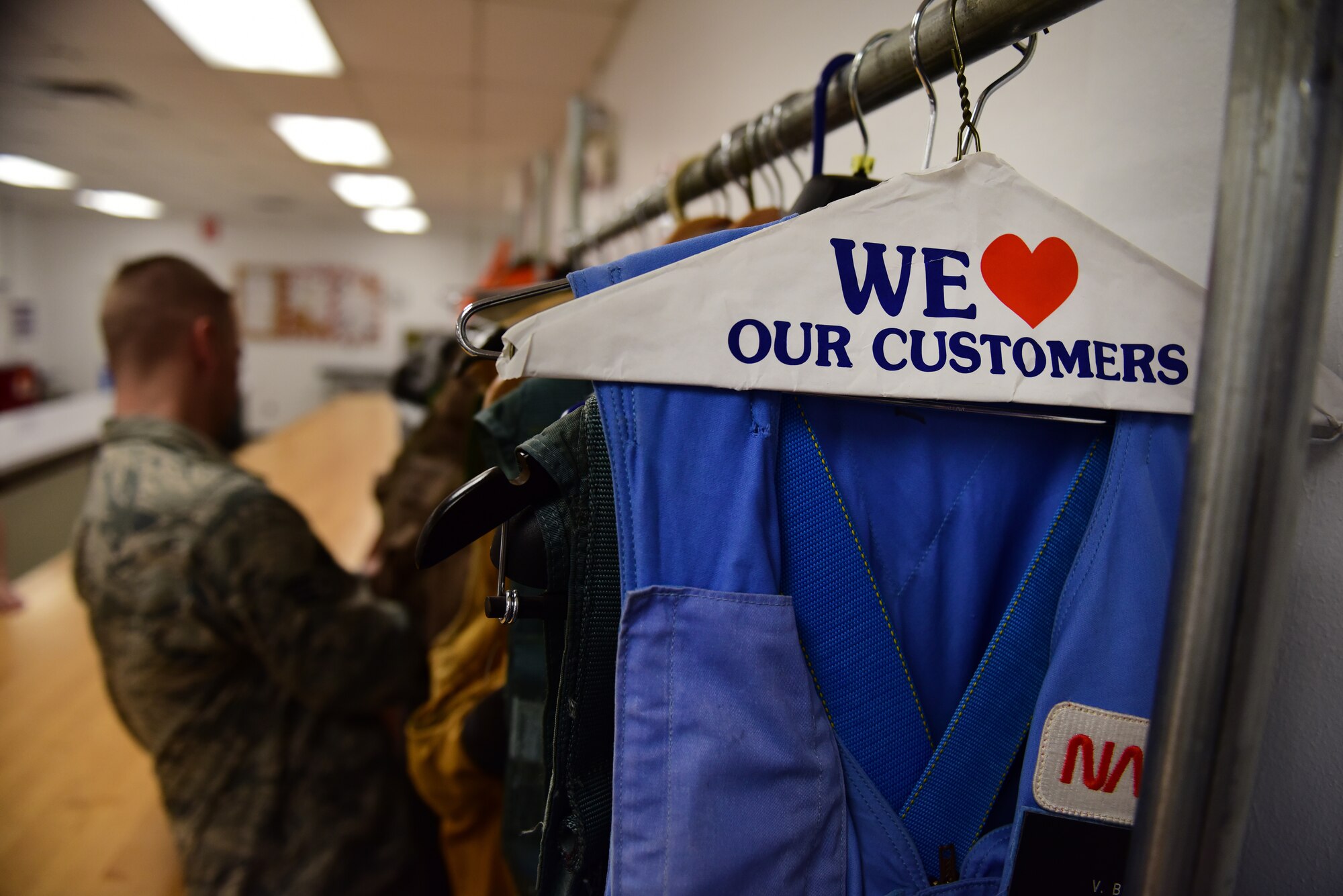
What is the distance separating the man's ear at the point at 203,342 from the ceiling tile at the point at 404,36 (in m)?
1.39

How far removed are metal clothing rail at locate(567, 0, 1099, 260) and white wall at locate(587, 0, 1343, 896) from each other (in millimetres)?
179

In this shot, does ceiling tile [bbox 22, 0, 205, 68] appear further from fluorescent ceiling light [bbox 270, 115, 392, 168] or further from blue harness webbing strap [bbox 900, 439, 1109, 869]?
blue harness webbing strap [bbox 900, 439, 1109, 869]

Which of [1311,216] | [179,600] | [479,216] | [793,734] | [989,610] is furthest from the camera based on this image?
[479,216]

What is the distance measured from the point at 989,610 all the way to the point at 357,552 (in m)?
3.72

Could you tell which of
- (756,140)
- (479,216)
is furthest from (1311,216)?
(479,216)

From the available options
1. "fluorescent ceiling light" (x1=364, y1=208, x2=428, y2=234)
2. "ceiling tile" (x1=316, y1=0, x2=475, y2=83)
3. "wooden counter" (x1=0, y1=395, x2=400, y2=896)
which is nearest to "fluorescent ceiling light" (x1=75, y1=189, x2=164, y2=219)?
"fluorescent ceiling light" (x1=364, y1=208, x2=428, y2=234)

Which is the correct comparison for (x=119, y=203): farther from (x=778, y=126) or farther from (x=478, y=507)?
(x=478, y=507)

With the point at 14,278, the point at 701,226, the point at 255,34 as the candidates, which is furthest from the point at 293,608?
the point at 14,278

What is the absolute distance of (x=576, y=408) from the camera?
0.44 meters

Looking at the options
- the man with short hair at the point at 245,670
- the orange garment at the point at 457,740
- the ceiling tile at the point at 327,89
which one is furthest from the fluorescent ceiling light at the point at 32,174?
the orange garment at the point at 457,740

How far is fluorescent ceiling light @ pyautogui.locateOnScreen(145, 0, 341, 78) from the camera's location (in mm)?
2441

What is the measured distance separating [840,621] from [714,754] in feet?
0.37

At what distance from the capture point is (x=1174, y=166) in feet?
1.72

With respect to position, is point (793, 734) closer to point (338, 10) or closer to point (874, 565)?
point (874, 565)
